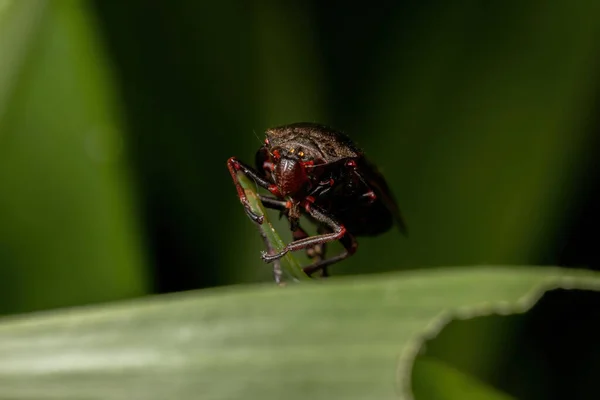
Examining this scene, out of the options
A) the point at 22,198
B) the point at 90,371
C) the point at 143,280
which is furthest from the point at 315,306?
the point at 22,198

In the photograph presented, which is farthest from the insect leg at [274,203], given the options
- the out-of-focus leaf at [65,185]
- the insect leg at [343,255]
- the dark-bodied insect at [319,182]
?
the out-of-focus leaf at [65,185]

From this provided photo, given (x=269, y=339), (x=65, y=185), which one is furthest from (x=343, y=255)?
(x=269, y=339)

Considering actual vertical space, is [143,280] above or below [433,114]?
below

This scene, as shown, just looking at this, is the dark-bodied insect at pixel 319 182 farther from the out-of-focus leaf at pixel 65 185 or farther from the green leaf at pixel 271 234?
the out-of-focus leaf at pixel 65 185

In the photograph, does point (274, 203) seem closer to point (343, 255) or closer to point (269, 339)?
point (343, 255)

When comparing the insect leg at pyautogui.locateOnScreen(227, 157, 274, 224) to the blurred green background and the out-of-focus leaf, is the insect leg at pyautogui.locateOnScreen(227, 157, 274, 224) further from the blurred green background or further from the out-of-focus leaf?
the out-of-focus leaf

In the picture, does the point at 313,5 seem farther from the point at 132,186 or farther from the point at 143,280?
the point at 143,280
